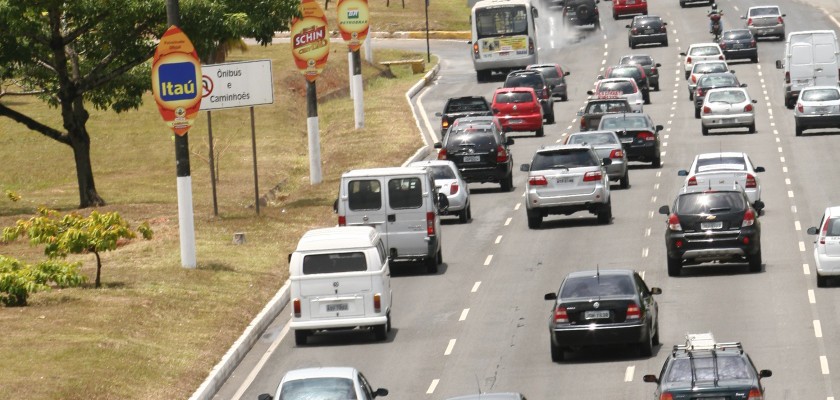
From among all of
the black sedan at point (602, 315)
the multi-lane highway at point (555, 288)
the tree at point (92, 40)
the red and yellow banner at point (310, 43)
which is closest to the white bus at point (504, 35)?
the multi-lane highway at point (555, 288)

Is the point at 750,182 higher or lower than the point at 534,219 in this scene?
higher

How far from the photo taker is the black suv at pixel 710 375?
18.6 meters

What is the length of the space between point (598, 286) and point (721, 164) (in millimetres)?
15597

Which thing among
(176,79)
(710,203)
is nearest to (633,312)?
(710,203)

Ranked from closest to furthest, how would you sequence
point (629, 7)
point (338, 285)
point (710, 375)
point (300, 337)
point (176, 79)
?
1. point (710, 375)
2. point (338, 285)
3. point (300, 337)
4. point (176, 79)
5. point (629, 7)

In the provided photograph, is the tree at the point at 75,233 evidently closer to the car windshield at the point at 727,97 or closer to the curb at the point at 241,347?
the curb at the point at 241,347

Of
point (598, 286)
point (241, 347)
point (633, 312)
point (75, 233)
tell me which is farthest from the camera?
point (75, 233)

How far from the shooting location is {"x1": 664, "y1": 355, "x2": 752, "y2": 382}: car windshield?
1897cm

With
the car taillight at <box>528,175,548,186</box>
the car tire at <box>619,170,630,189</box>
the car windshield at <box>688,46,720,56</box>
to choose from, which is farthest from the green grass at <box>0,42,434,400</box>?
the car windshield at <box>688,46,720,56</box>

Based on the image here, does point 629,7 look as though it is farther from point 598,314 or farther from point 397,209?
point 598,314

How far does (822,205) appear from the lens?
40.3 m

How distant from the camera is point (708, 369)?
19.2 meters

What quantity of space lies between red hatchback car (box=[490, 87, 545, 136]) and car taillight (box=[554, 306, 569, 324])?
32120 mm

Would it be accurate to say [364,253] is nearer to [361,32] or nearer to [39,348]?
[39,348]
